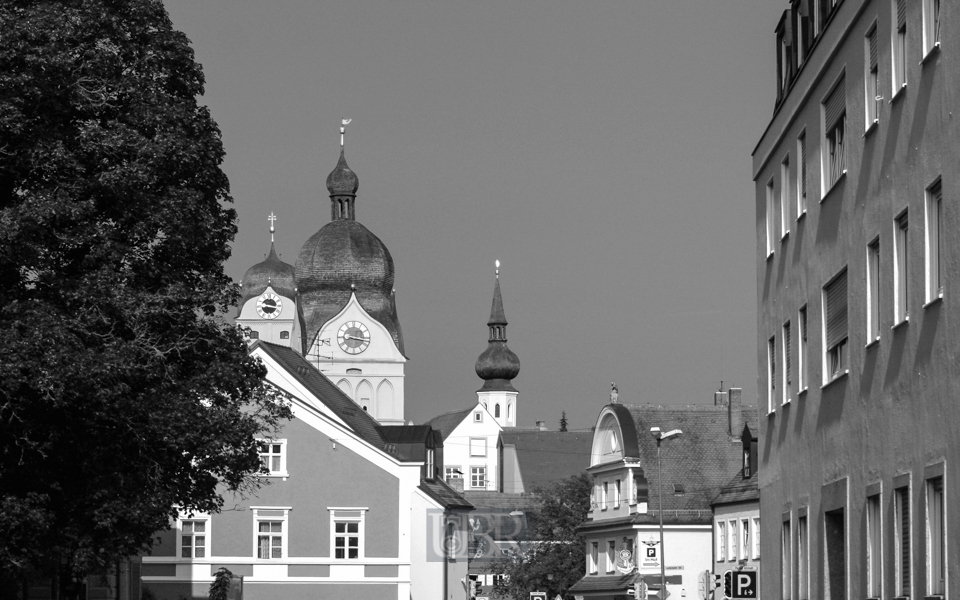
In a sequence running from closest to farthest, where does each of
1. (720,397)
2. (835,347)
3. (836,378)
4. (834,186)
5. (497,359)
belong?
(836,378) < (834,186) < (835,347) < (720,397) < (497,359)

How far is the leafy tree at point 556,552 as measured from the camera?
70312mm

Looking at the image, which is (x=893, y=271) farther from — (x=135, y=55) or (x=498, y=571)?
(x=498, y=571)

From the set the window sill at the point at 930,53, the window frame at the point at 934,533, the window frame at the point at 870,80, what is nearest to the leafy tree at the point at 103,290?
the window frame at the point at 870,80

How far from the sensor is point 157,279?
894 inches

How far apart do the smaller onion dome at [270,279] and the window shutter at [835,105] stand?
4810 inches

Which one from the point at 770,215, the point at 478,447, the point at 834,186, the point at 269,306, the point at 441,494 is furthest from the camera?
the point at 478,447

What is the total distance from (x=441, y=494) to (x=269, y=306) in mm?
80138

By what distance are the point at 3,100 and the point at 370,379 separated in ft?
379

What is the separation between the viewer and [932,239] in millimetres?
13844

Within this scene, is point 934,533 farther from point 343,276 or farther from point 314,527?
point 343,276

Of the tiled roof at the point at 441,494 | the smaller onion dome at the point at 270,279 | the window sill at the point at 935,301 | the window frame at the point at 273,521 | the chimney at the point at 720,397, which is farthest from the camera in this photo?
the smaller onion dome at the point at 270,279

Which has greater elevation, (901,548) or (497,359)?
(497,359)

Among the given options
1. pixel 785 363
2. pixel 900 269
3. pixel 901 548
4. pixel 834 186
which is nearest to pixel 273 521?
pixel 785 363

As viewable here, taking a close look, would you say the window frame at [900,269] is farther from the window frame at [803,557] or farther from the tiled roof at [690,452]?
the tiled roof at [690,452]
